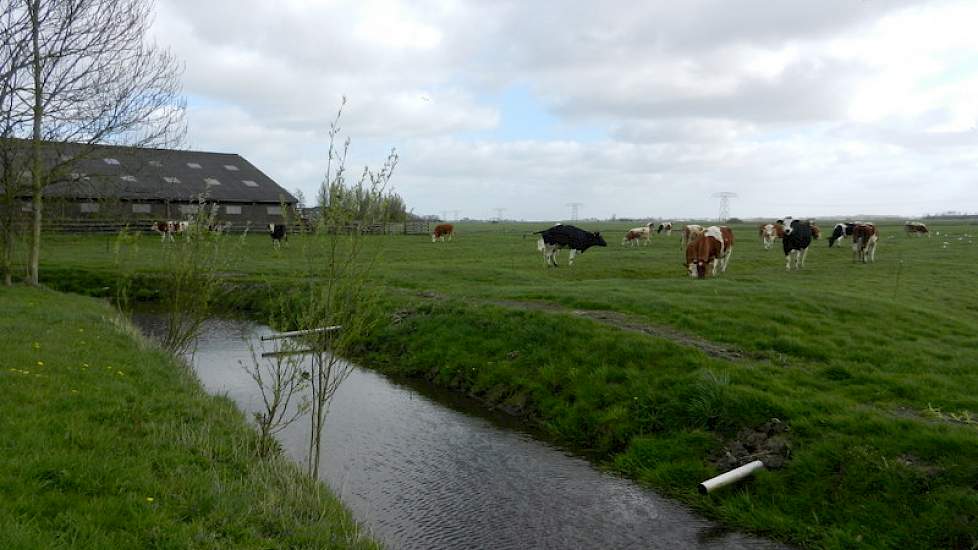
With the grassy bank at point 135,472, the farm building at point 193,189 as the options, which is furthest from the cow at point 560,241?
the farm building at point 193,189

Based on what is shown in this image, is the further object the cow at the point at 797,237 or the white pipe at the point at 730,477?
the cow at the point at 797,237

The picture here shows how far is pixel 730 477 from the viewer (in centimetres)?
804

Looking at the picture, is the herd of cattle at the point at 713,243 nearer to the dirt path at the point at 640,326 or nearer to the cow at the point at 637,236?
the cow at the point at 637,236

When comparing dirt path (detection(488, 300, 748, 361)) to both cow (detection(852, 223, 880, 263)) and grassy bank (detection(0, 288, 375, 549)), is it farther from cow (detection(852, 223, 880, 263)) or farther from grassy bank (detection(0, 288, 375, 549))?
cow (detection(852, 223, 880, 263))

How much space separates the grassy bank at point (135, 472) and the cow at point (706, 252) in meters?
17.9

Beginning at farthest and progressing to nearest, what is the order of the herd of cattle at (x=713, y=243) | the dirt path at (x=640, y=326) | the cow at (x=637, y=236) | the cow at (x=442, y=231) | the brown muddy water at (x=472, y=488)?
the cow at (x=442, y=231), the cow at (x=637, y=236), the herd of cattle at (x=713, y=243), the dirt path at (x=640, y=326), the brown muddy water at (x=472, y=488)

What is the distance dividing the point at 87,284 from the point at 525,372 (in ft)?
69.1

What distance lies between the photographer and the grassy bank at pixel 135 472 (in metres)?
4.86

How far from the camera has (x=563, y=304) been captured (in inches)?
667

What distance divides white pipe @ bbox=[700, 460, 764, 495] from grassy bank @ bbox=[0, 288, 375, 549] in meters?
4.32

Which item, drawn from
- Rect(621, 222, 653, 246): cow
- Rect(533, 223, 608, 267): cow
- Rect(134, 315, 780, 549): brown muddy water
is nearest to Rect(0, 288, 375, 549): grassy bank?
Rect(134, 315, 780, 549): brown muddy water

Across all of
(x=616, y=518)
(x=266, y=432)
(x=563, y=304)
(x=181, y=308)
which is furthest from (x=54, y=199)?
(x=616, y=518)

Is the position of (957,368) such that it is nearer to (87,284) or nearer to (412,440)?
(412,440)

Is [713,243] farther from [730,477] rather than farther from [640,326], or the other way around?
[730,477]
